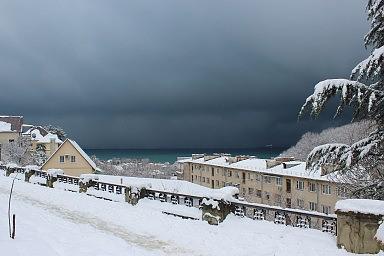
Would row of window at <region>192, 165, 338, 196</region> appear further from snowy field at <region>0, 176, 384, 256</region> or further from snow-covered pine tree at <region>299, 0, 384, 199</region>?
snow-covered pine tree at <region>299, 0, 384, 199</region>

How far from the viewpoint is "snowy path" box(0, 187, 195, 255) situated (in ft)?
42.6

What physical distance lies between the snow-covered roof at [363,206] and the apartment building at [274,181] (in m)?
37.7

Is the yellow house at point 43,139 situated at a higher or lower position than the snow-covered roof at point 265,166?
higher

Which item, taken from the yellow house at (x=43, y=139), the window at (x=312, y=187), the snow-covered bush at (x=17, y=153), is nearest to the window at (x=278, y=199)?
the window at (x=312, y=187)

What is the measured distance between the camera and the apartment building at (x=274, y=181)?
6028cm

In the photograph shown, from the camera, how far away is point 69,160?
182 ft

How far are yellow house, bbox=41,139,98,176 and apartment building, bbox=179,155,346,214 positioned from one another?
29182 mm

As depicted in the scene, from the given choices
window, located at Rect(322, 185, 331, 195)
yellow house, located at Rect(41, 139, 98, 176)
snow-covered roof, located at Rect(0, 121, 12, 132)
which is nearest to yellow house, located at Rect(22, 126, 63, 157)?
snow-covered roof, located at Rect(0, 121, 12, 132)

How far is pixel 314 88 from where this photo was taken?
31.8 ft

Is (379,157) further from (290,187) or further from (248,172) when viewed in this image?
(248,172)

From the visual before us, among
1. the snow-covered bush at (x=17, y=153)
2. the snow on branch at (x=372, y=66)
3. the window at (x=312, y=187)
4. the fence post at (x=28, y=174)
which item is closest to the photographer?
the snow on branch at (x=372, y=66)

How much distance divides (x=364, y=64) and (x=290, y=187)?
199 ft

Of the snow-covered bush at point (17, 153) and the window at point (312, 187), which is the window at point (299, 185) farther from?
the snow-covered bush at point (17, 153)

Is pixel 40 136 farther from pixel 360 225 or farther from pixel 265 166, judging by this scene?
pixel 360 225
